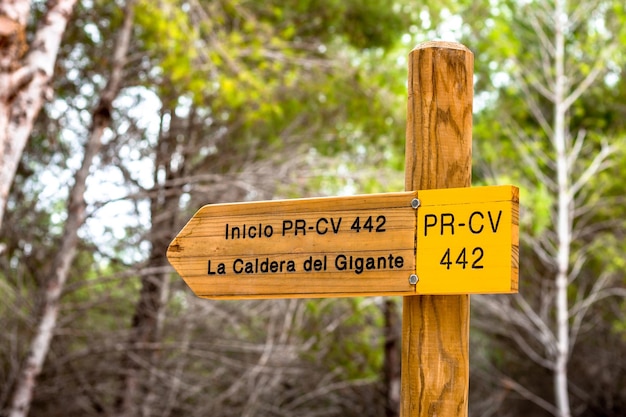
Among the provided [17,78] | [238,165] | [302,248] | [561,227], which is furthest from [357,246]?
[561,227]

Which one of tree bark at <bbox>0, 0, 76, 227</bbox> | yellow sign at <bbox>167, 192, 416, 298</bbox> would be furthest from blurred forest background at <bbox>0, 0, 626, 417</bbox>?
yellow sign at <bbox>167, 192, 416, 298</bbox>

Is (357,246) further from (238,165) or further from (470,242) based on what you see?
(238,165)

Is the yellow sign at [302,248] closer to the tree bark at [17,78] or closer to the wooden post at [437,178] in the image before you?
the wooden post at [437,178]

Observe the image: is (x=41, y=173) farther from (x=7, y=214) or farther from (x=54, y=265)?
(x=54, y=265)

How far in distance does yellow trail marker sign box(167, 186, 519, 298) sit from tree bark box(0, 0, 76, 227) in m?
2.18

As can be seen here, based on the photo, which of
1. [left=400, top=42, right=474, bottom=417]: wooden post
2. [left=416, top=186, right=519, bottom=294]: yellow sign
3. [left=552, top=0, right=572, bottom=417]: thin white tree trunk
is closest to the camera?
[left=416, top=186, right=519, bottom=294]: yellow sign

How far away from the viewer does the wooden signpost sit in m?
2.00

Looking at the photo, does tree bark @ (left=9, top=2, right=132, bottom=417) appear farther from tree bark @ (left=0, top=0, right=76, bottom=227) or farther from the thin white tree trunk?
the thin white tree trunk

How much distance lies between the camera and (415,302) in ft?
6.98

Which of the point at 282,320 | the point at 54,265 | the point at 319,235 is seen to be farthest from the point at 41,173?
the point at 319,235

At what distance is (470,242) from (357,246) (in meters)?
0.28

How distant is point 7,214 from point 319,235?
20.0 ft

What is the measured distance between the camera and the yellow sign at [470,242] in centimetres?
196

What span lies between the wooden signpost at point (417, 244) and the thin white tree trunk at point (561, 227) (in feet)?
30.0
